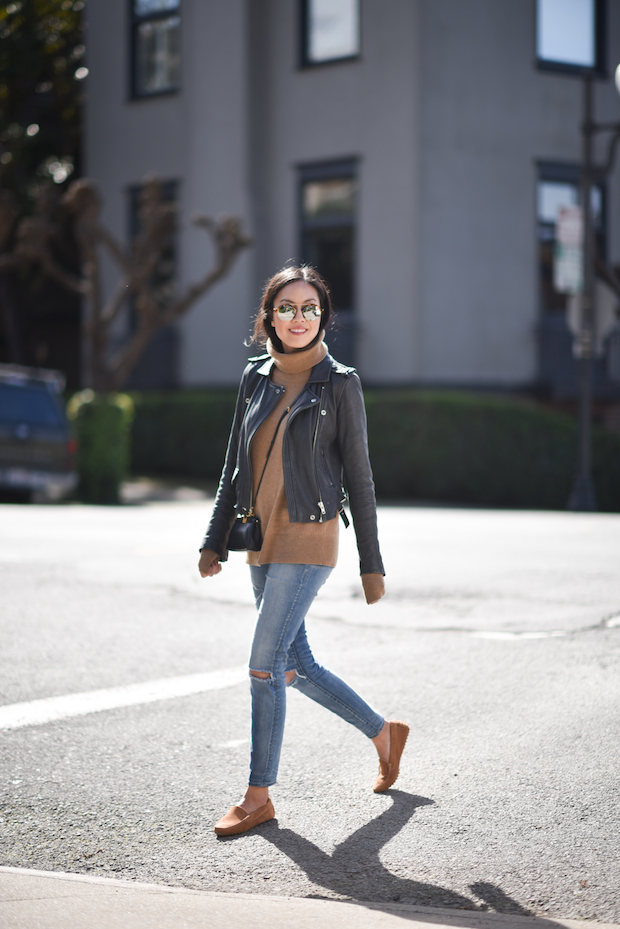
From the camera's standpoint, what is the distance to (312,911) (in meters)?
3.37

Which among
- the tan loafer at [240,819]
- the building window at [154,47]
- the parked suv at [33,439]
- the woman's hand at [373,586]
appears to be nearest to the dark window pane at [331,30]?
the building window at [154,47]

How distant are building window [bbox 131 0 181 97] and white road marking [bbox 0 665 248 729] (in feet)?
62.3

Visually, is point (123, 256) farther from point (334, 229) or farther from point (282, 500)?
point (282, 500)

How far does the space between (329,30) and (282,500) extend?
1896cm

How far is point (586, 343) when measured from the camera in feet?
55.1

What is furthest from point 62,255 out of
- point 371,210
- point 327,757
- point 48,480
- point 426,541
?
point 327,757

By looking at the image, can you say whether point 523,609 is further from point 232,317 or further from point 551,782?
point 232,317

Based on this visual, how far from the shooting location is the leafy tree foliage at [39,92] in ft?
84.6

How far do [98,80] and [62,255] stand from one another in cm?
457

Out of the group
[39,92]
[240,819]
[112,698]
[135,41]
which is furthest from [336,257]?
[240,819]

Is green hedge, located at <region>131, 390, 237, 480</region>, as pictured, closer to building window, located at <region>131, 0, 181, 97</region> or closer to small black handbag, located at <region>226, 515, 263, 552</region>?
building window, located at <region>131, 0, 181, 97</region>

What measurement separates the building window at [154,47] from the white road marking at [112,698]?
19.0m

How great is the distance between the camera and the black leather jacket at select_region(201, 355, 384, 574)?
13.4 feet

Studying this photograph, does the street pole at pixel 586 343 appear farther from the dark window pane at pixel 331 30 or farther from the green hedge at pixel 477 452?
the dark window pane at pixel 331 30
